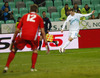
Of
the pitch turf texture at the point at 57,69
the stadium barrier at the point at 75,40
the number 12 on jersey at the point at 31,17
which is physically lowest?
the stadium barrier at the point at 75,40

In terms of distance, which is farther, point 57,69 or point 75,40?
point 75,40

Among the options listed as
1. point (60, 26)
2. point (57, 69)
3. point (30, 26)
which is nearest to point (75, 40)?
point (60, 26)

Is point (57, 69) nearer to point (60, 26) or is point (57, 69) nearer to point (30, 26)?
point (30, 26)

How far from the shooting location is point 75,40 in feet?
69.5

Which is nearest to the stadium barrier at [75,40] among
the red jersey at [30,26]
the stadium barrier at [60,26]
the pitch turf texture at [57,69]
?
the stadium barrier at [60,26]

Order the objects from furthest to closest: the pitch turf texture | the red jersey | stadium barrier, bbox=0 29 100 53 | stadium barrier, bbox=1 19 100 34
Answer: stadium barrier, bbox=1 19 100 34 < stadium barrier, bbox=0 29 100 53 < the red jersey < the pitch turf texture

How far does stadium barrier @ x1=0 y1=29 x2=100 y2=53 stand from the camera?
19906 millimetres

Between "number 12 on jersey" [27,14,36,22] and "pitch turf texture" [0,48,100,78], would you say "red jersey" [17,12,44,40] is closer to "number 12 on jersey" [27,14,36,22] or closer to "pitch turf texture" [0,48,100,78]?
"number 12 on jersey" [27,14,36,22]

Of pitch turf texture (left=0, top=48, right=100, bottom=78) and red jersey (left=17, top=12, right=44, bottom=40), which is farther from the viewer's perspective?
red jersey (left=17, top=12, right=44, bottom=40)

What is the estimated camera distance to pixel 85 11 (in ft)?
79.7

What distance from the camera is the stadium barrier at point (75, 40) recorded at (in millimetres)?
19906

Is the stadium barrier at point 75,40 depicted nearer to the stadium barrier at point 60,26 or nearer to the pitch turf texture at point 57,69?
the stadium barrier at point 60,26

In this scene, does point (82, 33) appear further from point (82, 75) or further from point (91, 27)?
point (82, 75)

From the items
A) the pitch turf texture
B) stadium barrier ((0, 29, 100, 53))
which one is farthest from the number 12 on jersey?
stadium barrier ((0, 29, 100, 53))
